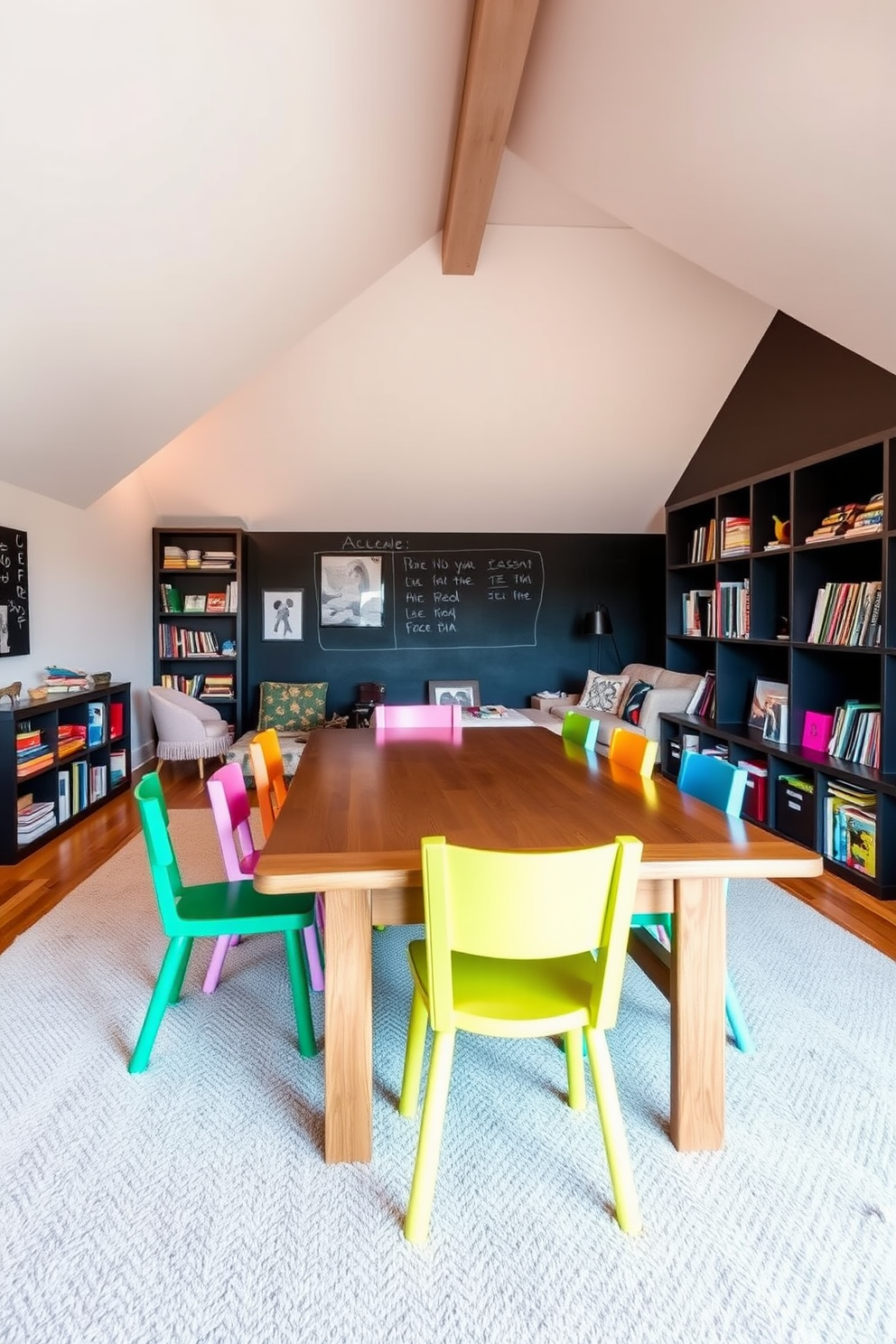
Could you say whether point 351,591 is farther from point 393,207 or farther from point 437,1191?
point 437,1191

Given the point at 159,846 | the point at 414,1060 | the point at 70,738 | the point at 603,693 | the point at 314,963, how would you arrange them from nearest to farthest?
1. the point at 414,1060
2. the point at 159,846
3. the point at 314,963
4. the point at 70,738
5. the point at 603,693

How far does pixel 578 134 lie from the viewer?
284cm

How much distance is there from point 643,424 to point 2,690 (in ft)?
15.2

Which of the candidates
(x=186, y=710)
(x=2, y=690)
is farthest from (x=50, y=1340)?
(x=186, y=710)

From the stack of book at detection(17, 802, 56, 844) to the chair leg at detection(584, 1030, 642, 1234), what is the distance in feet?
10.3

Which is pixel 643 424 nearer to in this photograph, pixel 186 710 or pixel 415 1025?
pixel 186 710

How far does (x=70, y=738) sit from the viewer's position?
12.9 feet

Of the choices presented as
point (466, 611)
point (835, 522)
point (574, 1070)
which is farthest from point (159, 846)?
point (466, 611)

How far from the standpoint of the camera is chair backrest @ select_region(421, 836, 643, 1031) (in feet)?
3.84

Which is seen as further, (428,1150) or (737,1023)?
(737,1023)

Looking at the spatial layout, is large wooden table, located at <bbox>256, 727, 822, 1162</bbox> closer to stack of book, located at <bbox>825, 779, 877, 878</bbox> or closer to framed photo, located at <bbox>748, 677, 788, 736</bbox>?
stack of book, located at <bbox>825, 779, 877, 878</bbox>

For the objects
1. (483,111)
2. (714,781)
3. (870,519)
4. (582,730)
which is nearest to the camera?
(714,781)

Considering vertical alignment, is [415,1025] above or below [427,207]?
below

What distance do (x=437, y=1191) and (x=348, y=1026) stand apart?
38 cm
